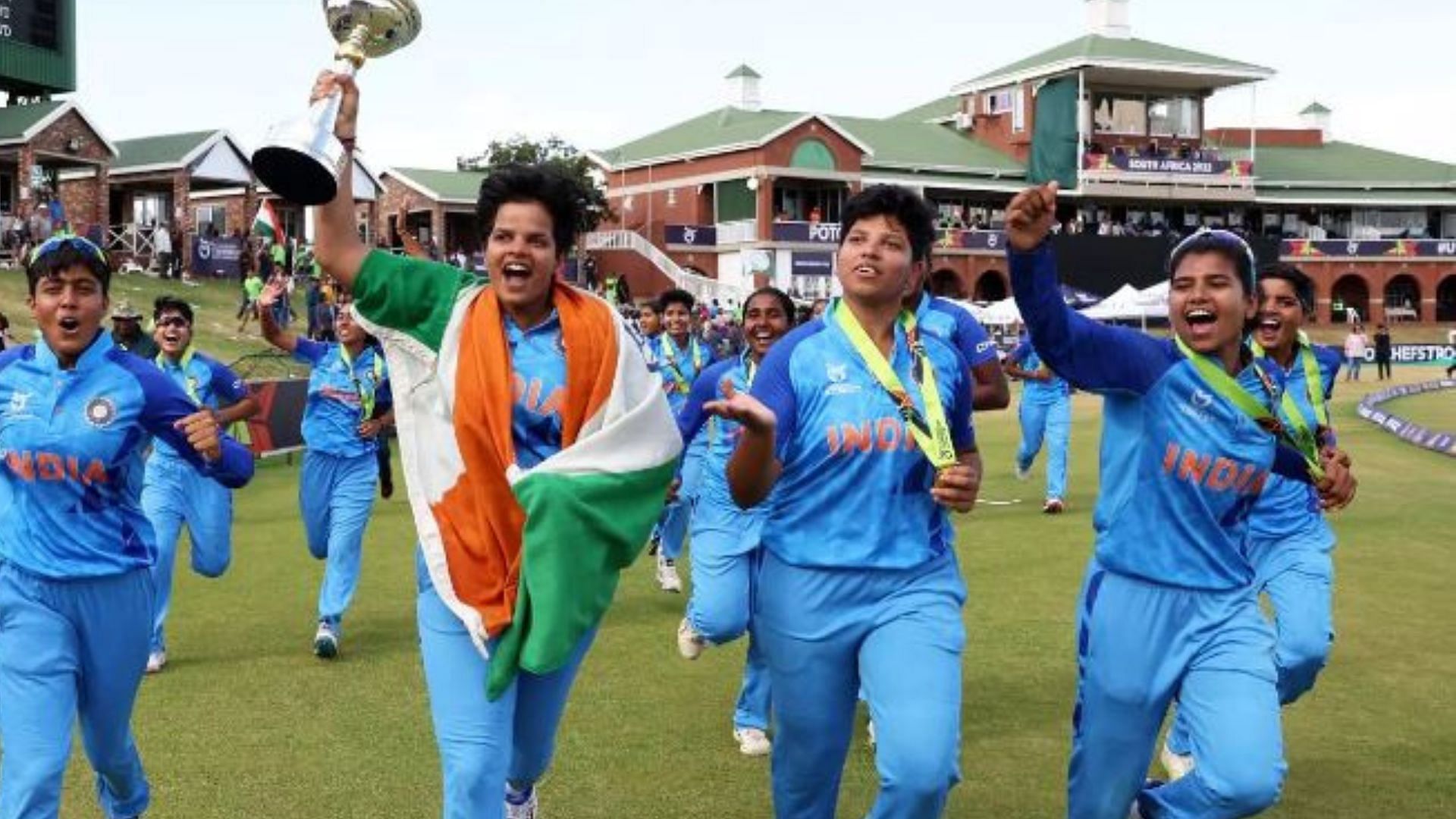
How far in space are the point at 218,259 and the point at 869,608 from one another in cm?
3964

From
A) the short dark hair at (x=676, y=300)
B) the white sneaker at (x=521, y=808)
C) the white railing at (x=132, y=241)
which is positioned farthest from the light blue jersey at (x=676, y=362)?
the white railing at (x=132, y=241)

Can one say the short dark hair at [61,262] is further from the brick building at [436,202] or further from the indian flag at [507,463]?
the brick building at [436,202]

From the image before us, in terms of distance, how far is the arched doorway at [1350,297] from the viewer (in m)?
68.1

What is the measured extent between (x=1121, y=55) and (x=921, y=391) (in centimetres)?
6502

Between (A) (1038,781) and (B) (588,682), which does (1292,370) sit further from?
(B) (588,682)

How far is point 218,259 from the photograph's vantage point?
1629 inches

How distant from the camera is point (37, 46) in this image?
39.0m

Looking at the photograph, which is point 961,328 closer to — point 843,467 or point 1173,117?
point 843,467

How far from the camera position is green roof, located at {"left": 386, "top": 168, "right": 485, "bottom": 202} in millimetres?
57375

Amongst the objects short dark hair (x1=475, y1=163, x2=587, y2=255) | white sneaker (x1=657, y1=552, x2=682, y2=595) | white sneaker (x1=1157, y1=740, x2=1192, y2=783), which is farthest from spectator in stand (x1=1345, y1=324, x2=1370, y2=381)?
short dark hair (x1=475, y1=163, x2=587, y2=255)

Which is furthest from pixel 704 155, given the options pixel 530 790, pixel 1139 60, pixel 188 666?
pixel 530 790

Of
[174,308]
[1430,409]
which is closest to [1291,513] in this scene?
[174,308]

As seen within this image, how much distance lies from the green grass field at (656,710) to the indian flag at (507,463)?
1.99 meters

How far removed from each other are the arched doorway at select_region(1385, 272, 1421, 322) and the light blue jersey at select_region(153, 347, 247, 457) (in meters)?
67.1
